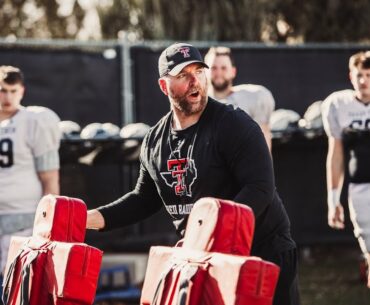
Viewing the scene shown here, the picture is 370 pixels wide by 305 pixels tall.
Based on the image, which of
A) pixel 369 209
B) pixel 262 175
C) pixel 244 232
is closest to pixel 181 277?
pixel 244 232

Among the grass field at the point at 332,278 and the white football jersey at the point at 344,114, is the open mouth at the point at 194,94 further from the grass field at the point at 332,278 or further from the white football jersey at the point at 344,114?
the grass field at the point at 332,278

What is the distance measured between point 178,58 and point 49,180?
10.6 feet

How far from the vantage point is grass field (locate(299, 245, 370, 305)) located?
9.61 metres

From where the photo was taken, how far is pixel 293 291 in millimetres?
5066

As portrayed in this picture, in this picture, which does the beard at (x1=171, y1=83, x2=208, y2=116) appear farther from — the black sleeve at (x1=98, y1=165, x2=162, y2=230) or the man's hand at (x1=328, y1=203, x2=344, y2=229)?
the man's hand at (x1=328, y1=203, x2=344, y2=229)

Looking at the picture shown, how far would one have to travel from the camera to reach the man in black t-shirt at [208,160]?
4.75m

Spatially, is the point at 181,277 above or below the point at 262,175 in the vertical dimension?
below

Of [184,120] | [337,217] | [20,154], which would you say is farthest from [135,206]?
[337,217]

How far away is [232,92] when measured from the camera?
839 cm

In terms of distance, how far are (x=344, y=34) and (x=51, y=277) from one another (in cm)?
1943

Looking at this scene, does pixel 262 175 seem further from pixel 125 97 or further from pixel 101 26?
pixel 101 26

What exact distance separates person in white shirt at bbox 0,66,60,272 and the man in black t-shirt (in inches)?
103

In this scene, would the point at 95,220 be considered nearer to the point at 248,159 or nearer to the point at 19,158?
the point at 248,159

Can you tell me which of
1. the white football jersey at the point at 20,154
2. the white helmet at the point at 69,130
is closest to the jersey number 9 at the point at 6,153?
the white football jersey at the point at 20,154
